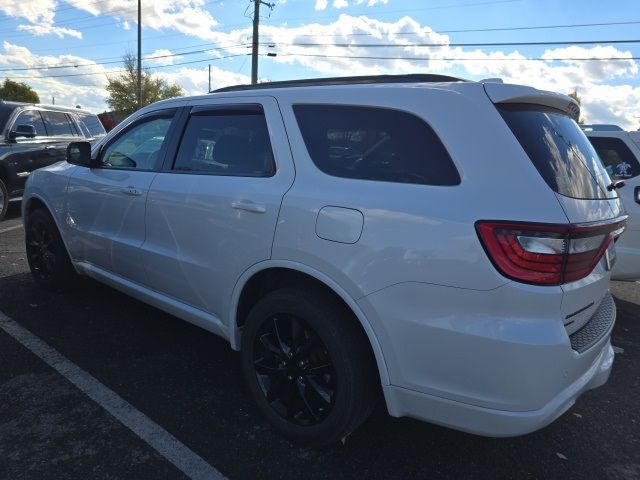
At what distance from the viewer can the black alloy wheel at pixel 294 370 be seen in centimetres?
252

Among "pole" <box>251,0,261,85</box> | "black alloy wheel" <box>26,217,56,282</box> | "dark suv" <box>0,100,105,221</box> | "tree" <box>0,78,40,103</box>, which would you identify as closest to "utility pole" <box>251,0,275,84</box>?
"pole" <box>251,0,261,85</box>

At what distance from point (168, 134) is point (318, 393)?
6.75 ft

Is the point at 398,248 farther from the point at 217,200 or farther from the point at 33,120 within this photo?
the point at 33,120

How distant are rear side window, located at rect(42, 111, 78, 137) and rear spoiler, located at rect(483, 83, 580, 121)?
8.82m

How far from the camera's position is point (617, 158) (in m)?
5.21

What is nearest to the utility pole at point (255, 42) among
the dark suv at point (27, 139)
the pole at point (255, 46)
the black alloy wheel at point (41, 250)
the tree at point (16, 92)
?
the pole at point (255, 46)

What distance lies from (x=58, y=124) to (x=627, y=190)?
8.99m

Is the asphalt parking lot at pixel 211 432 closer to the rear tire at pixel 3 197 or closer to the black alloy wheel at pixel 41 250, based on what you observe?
the black alloy wheel at pixel 41 250

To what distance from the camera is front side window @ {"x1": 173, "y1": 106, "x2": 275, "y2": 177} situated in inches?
112

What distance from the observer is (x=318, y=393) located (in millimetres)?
2539

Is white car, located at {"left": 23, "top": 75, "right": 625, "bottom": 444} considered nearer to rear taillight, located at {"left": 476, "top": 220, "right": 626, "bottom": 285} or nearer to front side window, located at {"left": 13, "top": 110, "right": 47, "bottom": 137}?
rear taillight, located at {"left": 476, "top": 220, "right": 626, "bottom": 285}

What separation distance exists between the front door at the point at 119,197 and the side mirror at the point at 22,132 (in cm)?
456

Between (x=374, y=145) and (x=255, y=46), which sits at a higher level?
(x=255, y=46)

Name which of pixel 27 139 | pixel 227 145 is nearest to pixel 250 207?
pixel 227 145
